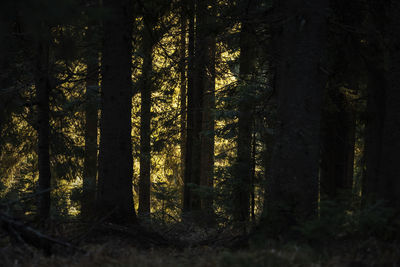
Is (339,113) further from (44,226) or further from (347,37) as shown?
(44,226)

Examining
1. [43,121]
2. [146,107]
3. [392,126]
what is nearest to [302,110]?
[392,126]

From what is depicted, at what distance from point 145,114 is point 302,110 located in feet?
29.1

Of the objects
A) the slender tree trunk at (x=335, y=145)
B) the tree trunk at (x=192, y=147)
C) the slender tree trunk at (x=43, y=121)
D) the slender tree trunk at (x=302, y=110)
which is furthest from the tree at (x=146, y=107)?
the slender tree trunk at (x=335, y=145)

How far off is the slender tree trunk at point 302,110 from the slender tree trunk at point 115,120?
3.05m

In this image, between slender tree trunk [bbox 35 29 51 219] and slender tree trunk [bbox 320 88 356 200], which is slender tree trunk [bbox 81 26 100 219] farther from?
slender tree trunk [bbox 320 88 356 200]

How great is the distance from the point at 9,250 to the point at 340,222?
394 cm

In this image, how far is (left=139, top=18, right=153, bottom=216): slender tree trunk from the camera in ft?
31.3

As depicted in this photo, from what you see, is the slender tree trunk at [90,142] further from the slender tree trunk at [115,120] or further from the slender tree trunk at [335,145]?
the slender tree trunk at [335,145]

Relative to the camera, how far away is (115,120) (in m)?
7.24

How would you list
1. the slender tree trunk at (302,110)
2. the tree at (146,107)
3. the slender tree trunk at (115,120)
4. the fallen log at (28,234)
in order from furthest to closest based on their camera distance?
the tree at (146,107)
the slender tree trunk at (115,120)
the slender tree trunk at (302,110)
the fallen log at (28,234)

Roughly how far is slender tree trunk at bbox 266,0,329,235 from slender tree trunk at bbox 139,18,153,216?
13.1 ft

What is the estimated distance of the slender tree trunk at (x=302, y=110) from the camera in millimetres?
5734

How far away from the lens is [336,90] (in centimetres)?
909

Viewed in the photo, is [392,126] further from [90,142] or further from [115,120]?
[90,142]
